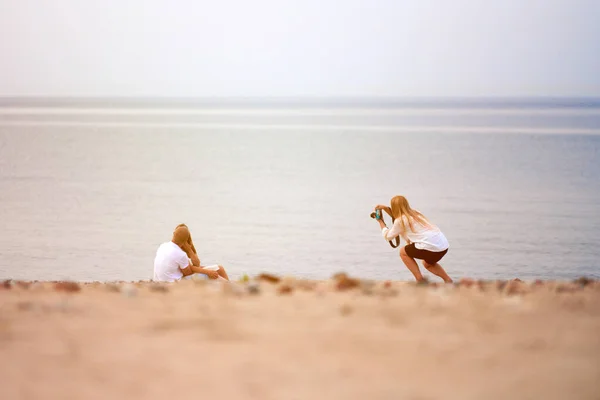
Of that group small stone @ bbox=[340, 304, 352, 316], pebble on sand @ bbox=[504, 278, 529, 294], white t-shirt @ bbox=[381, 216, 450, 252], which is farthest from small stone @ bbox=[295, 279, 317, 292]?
white t-shirt @ bbox=[381, 216, 450, 252]

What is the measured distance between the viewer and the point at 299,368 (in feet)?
9.28

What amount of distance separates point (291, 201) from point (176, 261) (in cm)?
726

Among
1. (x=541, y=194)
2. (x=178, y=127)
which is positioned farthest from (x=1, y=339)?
(x=178, y=127)

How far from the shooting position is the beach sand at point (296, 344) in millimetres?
2672

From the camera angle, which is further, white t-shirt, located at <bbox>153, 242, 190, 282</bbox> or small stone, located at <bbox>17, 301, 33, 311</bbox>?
white t-shirt, located at <bbox>153, 242, 190, 282</bbox>

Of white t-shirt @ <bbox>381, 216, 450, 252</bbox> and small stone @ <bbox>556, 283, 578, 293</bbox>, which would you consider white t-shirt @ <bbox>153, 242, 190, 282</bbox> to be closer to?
white t-shirt @ <bbox>381, 216, 450, 252</bbox>

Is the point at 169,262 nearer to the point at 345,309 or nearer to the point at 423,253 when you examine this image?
the point at 423,253

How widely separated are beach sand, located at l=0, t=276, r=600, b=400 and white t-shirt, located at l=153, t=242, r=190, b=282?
1.18 meters

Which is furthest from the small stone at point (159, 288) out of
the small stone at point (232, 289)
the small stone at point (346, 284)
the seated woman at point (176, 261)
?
the seated woman at point (176, 261)

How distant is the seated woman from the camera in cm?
530

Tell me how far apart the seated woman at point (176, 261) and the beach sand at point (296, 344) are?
46.7 inches

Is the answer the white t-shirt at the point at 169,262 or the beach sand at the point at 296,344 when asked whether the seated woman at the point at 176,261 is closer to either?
the white t-shirt at the point at 169,262

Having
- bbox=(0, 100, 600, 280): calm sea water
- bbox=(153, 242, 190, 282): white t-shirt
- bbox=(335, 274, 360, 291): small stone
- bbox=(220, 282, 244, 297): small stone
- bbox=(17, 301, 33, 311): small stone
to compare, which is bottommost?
bbox=(0, 100, 600, 280): calm sea water

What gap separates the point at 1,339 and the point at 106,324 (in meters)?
Result: 0.38
